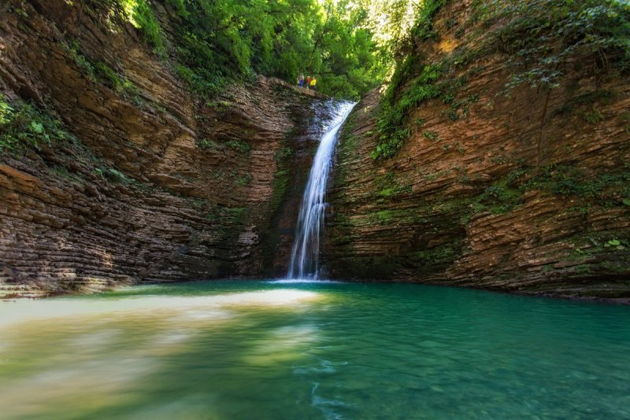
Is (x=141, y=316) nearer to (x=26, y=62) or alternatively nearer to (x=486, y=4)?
(x=26, y=62)

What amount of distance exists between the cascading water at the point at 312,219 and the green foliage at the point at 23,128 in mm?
6949

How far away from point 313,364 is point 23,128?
7896mm

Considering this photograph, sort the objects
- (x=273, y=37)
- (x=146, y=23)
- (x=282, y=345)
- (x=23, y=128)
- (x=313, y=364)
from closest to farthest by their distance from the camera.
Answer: (x=313, y=364) → (x=282, y=345) → (x=23, y=128) → (x=146, y=23) → (x=273, y=37)

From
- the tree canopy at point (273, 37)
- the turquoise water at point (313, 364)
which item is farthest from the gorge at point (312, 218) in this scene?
the tree canopy at point (273, 37)

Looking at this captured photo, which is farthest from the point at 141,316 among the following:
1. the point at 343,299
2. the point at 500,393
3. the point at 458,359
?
the point at 500,393

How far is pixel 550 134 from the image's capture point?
23.8 feet

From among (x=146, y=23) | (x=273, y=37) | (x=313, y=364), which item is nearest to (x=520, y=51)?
(x=313, y=364)

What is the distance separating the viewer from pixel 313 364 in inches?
101

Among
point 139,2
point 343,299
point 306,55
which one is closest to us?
point 343,299

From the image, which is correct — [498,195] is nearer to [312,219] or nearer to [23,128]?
[312,219]

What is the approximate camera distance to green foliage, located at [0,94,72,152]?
21.7ft

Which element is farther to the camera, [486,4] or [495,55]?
[486,4]

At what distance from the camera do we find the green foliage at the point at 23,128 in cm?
662

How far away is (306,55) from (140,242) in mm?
14444
